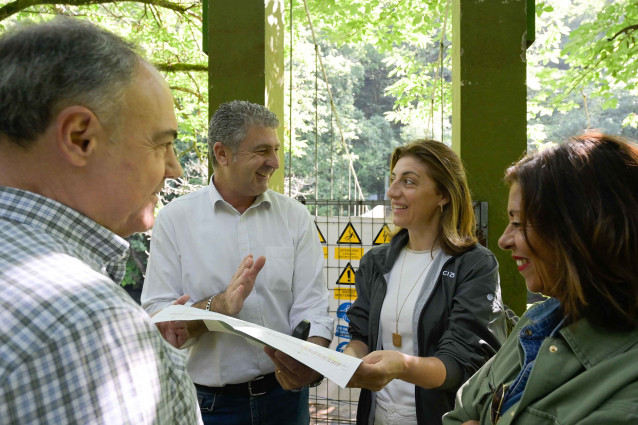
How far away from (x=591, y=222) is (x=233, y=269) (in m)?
1.40

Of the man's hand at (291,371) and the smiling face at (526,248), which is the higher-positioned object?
the smiling face at (526,248)

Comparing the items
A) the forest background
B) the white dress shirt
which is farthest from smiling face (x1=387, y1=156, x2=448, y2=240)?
the forest background

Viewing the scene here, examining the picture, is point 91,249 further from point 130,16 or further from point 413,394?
point 130,16

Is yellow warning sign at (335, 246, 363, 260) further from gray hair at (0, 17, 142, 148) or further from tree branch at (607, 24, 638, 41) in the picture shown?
tree branch at (607, 24, 638, 41)

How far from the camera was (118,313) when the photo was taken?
682mm

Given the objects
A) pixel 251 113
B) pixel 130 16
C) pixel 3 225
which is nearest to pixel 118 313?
pixel 3 225

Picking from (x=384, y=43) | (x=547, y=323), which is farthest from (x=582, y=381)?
(x=384, y=43)

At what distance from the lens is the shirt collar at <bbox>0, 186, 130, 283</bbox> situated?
776 mm

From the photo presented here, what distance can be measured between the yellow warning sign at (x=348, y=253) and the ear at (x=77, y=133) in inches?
101

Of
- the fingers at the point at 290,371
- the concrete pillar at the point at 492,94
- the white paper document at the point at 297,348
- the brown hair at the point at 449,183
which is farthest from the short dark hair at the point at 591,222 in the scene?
the concrete pillar at the point at 492,94

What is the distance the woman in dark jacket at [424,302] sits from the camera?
177 centimetres

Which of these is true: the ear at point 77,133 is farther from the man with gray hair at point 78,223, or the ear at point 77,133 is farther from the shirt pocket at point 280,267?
the shirt pocket at point 280,267

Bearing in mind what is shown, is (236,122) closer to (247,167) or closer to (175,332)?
(247,167)

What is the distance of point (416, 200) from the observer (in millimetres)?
2178
